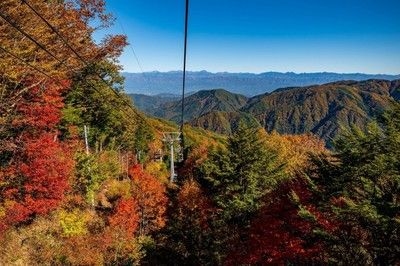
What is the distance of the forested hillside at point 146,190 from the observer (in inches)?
819

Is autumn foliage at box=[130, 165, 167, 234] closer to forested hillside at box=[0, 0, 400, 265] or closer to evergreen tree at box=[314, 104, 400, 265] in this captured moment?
forested hillside at box=[0, 0, 400, 265]

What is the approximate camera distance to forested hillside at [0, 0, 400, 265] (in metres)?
20.8

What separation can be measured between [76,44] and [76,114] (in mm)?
16701

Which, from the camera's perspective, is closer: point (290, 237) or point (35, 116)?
point (290, 237)

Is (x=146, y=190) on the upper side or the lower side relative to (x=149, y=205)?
upper

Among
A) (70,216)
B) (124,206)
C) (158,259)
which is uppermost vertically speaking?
(70,216)

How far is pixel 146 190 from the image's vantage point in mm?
51312

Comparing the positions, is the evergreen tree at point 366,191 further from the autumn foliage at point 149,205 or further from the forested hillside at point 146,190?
the autumn foliage at point 149,205

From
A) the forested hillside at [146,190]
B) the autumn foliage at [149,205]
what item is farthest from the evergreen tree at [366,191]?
the autumn foliage at [149,205]

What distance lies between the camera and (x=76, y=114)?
152ft

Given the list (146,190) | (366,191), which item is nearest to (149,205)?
(146,190)

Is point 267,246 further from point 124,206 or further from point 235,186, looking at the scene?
point 124,206

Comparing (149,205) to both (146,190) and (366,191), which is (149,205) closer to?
(146,190)

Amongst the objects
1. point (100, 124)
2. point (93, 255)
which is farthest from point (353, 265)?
point (100, 124)
